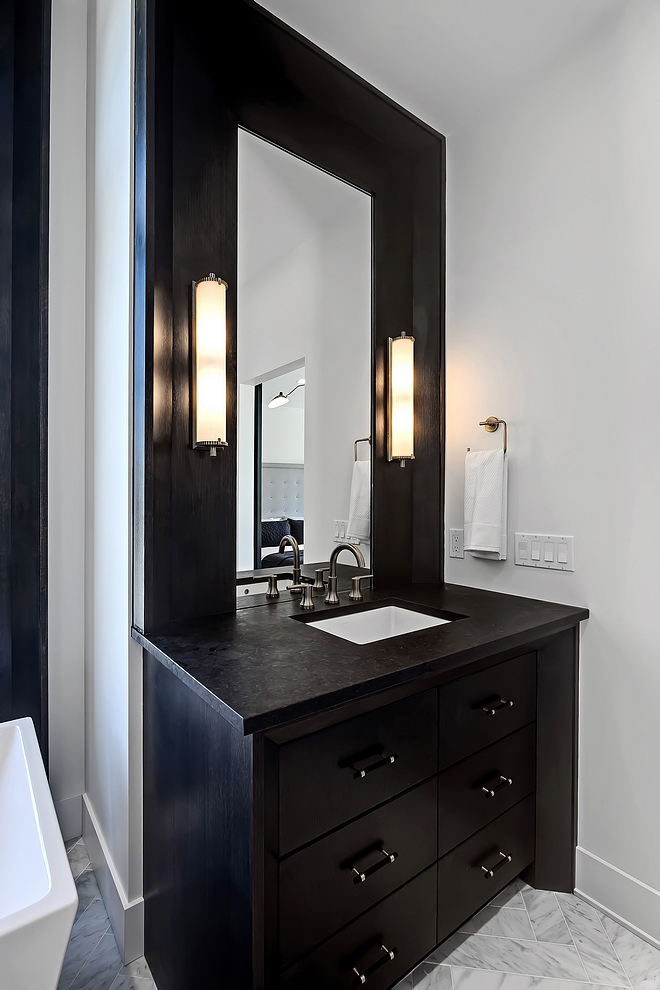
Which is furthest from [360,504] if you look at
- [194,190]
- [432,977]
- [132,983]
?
[132,983]

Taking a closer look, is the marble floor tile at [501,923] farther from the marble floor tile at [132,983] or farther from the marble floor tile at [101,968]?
the marble floor tile at [101,968]

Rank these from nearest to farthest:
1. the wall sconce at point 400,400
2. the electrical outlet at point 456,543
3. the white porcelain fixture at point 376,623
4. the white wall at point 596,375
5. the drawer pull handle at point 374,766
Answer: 1. the drawer pull handle at point 374,766
2. the white wall at point 596,375
3. the white porcelain fixture at point 376,623
4. the wall sconce at point 400,400
5. the electrical outlet at point 456,543

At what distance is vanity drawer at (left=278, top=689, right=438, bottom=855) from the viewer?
101 centimetres

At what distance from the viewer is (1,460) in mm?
1713

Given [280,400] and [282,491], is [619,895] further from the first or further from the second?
[280,400]

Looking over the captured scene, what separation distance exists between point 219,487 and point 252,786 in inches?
31.6

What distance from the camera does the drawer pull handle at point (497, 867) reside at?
1446 mm

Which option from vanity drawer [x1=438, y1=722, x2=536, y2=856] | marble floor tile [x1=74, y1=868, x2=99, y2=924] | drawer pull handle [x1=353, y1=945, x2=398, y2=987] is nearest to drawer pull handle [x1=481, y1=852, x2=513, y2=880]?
vanity drawer [x1=438, y1=722, x2=536, y2=856]

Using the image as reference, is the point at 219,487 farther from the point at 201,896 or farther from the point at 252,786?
the point at 201,896

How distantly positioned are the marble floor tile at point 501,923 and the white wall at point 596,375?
24cm

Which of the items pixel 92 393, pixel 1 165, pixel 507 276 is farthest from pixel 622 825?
pixel 1 165

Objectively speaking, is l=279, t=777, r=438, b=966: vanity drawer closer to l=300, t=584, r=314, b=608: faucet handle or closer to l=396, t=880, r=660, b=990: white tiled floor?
l=396, t=880, r=660, b=990: white tiled floor

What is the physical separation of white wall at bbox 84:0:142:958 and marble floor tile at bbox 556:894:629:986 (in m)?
1.17

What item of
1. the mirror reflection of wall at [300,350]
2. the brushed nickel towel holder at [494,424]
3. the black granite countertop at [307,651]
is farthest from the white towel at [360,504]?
the brushed nickel towel holder at [494,424]
